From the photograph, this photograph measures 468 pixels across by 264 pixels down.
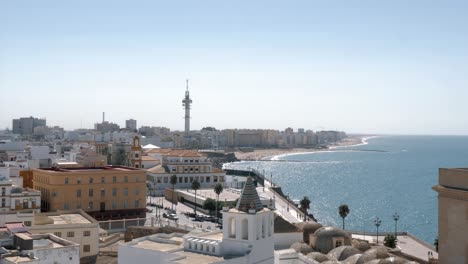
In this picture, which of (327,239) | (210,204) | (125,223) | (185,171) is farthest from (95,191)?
(185,171)

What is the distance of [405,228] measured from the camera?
220 feet

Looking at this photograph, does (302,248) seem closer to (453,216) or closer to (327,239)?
(327,239)

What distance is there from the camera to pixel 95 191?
44312mm

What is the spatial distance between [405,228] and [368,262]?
138ft

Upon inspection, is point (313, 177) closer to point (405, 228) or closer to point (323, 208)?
point (323, 208)

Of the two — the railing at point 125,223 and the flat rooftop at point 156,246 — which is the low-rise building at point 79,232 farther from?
the flat rooftop at point 156,246

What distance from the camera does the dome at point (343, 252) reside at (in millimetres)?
30234

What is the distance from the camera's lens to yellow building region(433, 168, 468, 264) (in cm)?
1413

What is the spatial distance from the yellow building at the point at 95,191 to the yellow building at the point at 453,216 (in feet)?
109

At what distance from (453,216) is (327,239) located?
18.8 m

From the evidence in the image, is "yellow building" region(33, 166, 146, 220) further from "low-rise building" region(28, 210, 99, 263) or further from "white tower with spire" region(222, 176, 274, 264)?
"white tower with spire" region(222, 176, 274, 264)

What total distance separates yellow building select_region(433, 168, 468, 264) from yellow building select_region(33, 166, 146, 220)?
33.2 metres

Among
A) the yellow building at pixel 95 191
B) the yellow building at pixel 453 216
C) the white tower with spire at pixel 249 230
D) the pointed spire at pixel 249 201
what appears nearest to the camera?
the yellow building at pixel 453 216

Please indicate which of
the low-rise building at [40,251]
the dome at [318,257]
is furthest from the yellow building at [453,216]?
the dome at [318,257]
